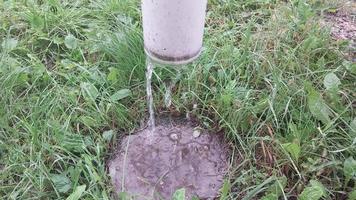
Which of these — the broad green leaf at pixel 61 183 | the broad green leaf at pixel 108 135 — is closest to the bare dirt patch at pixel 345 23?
the broad green leaf at pixel 108 135

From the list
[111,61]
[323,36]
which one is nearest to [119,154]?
[111,61]

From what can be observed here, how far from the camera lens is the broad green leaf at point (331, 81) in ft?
6.00

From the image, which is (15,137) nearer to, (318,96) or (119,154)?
(119,154)

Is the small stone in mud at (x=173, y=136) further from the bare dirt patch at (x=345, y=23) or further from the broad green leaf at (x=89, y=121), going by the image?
the bare dirt patch at (x=345, y=23)

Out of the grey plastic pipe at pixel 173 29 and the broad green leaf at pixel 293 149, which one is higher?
the grey plastic pipe at pixel 173 29

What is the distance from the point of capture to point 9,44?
84.5 inches

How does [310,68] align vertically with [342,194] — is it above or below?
above

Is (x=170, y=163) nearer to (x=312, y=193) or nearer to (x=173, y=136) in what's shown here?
(x=173, y=136)

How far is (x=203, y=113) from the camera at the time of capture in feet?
6.26

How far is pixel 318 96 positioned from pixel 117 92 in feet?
2.75

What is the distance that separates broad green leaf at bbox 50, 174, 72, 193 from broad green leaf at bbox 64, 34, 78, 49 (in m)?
0.76

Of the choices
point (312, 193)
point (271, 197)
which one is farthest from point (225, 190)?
point (312, 193)

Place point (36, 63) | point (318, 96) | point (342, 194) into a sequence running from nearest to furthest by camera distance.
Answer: point (342, 194) → point (318, 96) → point (36, 63)

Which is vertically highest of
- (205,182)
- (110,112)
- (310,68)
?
(310,68)
